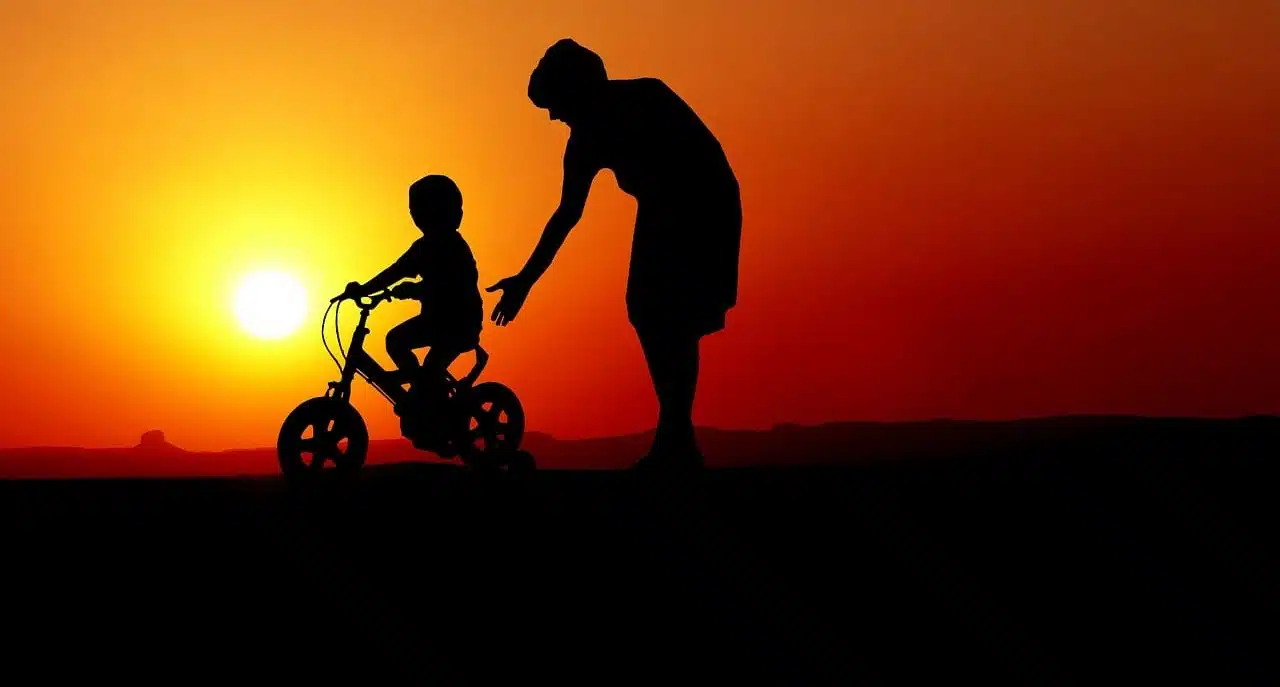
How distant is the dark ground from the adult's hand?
1.36m

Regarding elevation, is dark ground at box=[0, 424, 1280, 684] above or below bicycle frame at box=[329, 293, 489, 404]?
below

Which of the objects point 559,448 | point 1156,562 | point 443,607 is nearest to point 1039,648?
point 1156,562

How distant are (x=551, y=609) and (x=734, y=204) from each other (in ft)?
11.5

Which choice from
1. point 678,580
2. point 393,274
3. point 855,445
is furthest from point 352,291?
point 855,445

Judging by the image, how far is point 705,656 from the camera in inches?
175

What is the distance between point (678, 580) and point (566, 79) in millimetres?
3416

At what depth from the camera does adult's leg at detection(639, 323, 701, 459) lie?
7410 mm

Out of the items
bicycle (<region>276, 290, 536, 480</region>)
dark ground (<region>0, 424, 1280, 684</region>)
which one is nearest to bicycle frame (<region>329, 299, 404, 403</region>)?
bicycle (<region>276, 290, 536, 480</region>)

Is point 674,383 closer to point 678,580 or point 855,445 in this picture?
point 678,580

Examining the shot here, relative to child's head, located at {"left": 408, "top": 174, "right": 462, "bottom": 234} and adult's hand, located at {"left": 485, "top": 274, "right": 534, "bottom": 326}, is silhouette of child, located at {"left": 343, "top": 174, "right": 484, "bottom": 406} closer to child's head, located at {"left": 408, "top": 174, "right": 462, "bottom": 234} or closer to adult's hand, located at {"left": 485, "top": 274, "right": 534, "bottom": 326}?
child's head, located at {"left": 408, "top": 174, "right": 462, "bottom": 234}

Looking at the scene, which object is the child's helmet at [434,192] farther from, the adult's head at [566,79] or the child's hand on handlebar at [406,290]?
the adult's head at [566,79]

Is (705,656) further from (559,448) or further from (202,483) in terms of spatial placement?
(559,448)

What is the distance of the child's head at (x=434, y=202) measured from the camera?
28.6 ft

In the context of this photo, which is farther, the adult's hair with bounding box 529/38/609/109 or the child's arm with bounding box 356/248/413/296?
the child's arm with bounding box 356/248/413/296
